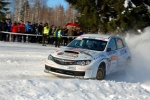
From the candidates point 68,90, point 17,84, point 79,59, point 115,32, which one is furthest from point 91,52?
point 115,32

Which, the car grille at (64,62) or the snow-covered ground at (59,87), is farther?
the car grille at (64,62)

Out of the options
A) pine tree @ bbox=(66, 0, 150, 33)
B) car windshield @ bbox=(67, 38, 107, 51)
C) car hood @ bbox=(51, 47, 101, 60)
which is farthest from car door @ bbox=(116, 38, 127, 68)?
pine tree @ bbox=(66, 0, 150, 33)

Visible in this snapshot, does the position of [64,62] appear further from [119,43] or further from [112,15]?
[112,15]

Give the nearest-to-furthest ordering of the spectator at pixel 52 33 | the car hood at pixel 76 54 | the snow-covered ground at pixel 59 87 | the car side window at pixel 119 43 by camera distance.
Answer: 1. the snow-covered ground at pixel 59 87
2. the car hood at pixel 76 54
3. the car side window at pixel 119 43
4. the spectator at pixel 52 33

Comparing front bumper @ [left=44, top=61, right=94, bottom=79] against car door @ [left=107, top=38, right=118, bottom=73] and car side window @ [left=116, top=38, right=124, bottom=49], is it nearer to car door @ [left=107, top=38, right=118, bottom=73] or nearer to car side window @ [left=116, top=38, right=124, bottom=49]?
car door @ [left=107, top=38, right=118, bottom=73]

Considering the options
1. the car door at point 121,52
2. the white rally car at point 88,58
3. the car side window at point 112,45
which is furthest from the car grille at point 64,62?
the car door at point 121,52

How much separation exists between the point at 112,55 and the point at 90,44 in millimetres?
909

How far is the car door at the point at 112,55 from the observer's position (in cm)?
993

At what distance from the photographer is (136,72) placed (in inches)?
475

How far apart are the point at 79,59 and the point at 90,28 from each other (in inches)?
621

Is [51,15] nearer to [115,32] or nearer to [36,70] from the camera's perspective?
[115,32]

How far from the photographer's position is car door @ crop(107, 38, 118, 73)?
32.6 feet

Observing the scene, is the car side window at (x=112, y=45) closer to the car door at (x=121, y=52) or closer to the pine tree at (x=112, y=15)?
the car door at (x=121, y=52)

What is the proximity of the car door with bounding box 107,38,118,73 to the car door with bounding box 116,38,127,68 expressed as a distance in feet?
0.96
